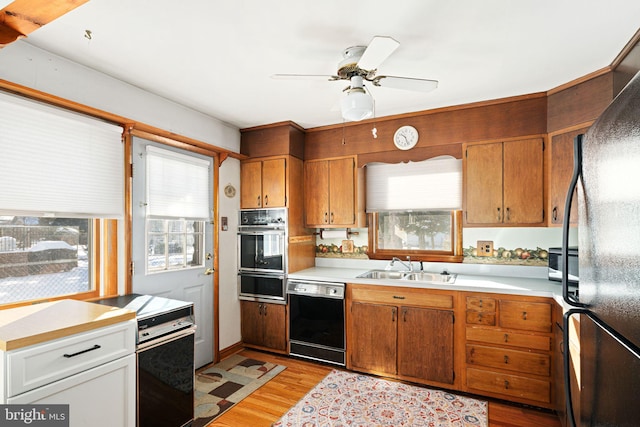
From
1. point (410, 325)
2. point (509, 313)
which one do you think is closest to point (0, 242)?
point (410, 325)

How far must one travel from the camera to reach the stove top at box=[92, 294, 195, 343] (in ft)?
6.91

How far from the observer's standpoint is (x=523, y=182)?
9.82ft

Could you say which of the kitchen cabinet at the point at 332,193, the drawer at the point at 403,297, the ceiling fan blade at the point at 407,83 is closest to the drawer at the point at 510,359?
the drawer at the point at 403,297

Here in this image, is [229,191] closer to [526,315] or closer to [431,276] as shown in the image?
[431,276]

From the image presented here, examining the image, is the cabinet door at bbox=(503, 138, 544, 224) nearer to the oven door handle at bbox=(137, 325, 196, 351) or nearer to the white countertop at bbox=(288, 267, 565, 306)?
the white countertop at bbox=(288, 267, 565, 306)

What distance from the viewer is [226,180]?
3773mm

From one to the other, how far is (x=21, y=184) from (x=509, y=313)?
3513 mm

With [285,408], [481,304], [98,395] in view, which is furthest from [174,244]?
[481,304]

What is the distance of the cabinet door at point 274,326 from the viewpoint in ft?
12.0

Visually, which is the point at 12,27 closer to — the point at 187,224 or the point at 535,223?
the point at 187,224

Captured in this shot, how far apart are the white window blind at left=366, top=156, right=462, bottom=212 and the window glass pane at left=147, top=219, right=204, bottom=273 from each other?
6.09 feet

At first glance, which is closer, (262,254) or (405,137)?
(405,137)

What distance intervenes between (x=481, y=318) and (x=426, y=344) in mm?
520

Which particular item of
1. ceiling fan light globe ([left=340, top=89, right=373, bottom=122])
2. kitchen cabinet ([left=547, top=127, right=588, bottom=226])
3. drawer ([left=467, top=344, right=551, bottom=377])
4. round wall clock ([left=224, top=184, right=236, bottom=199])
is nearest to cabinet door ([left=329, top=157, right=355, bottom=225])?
round wall clock ([left=224, top=184, right=236, bottom=199])
